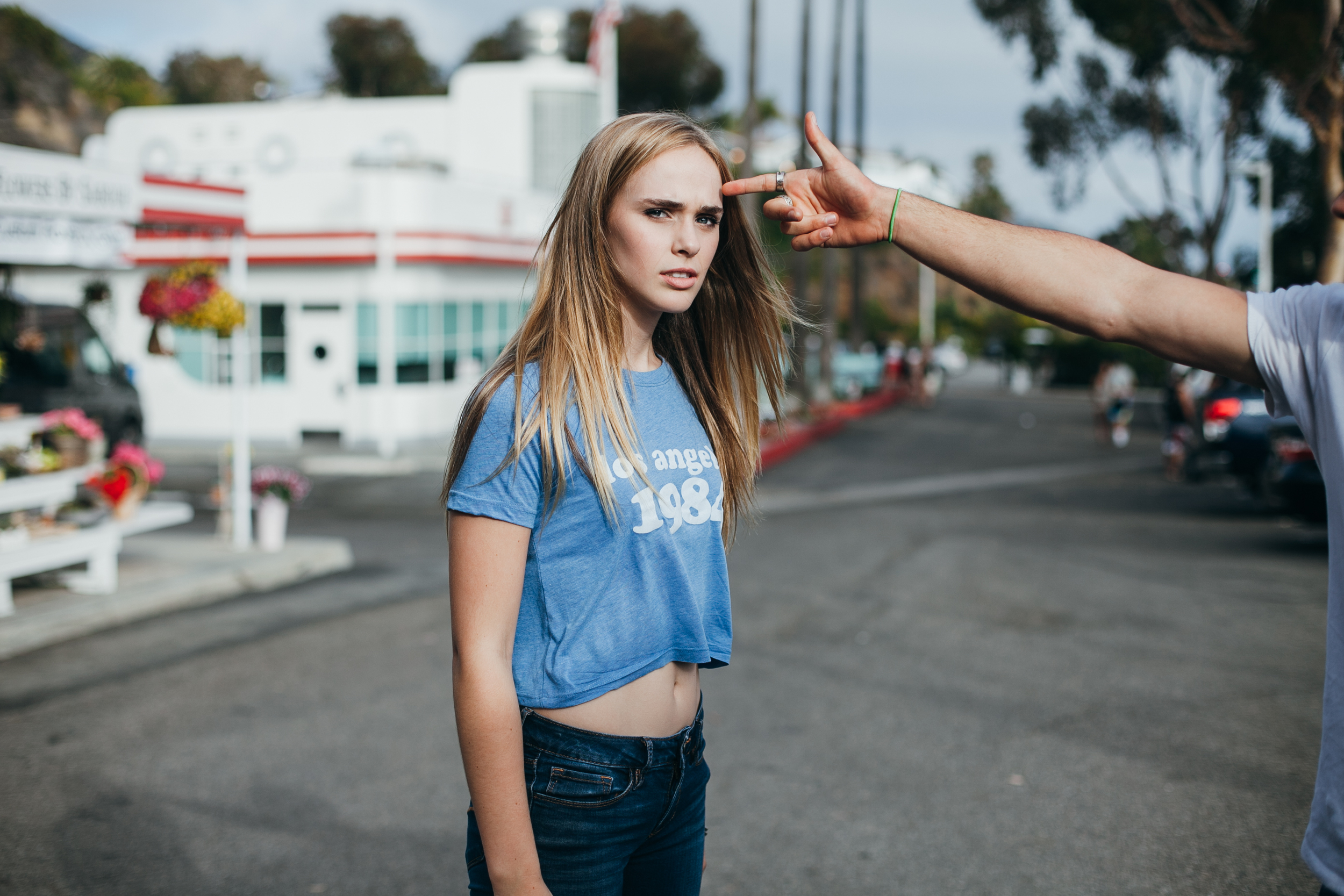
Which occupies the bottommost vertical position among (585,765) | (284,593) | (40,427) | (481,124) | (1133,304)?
(284,593)

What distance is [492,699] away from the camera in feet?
6.14

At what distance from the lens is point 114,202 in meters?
8.53

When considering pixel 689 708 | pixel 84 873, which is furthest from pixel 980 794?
pixel 84 873

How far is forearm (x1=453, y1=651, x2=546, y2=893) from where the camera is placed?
187 cm

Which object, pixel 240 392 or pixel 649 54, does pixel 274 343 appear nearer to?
pixel 240 392

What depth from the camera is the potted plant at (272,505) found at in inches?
386

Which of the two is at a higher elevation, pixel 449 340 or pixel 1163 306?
pixel 1163 306

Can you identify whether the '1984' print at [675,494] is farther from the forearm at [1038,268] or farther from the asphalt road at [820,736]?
the asphalt road at [820,736]

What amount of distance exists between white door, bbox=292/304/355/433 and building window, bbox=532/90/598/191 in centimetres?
708

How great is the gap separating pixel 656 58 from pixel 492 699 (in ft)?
183

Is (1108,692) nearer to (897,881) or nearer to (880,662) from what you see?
(880,662)

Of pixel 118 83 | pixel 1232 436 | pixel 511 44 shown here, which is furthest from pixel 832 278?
pixel 118 83

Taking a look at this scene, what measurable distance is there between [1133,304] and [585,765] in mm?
1205

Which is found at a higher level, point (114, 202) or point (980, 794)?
point (114, 202)
